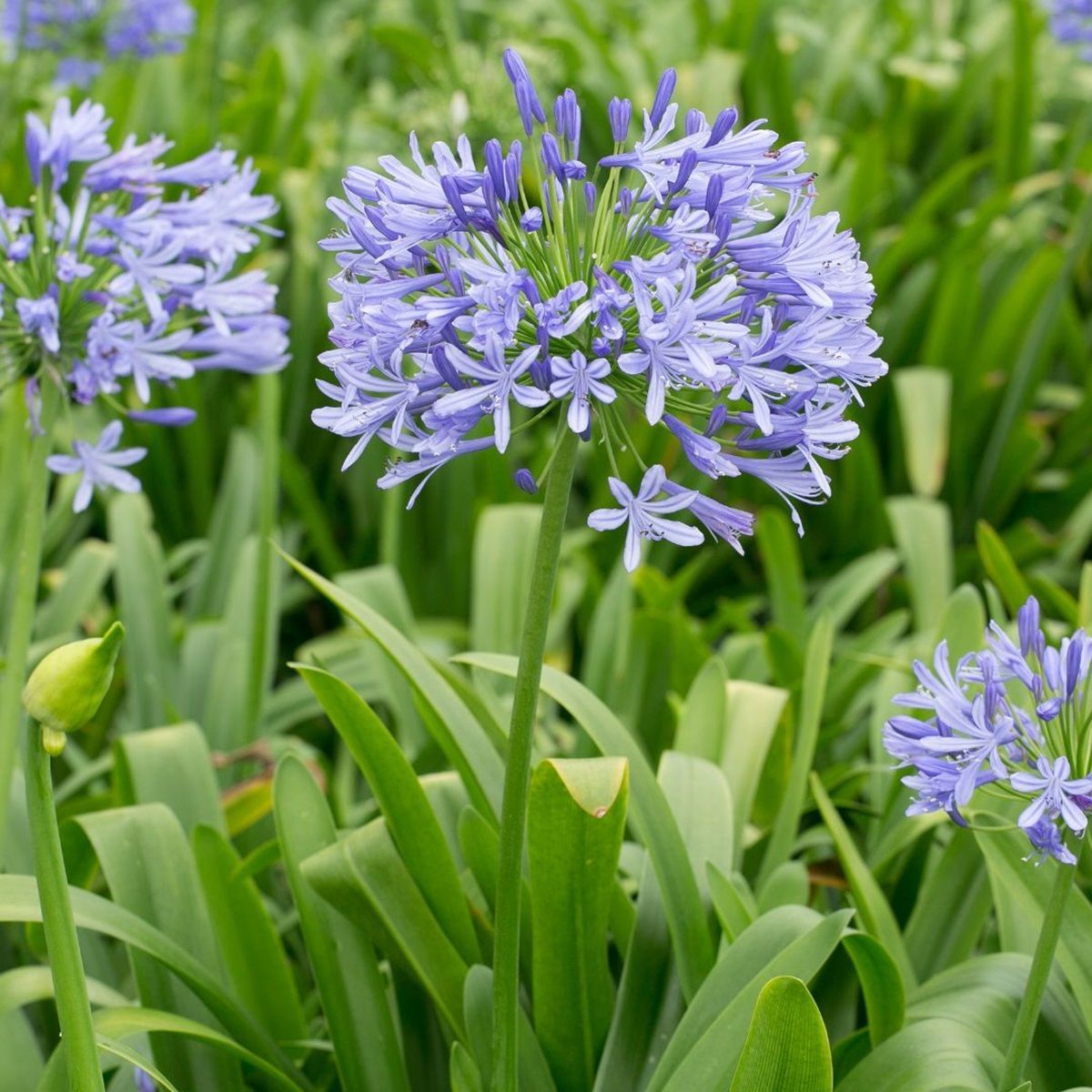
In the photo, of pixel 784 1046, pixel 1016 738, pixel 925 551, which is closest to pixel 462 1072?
pixel 784 1046

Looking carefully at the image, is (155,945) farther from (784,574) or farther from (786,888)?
(784,574)

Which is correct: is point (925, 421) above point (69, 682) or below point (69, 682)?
above

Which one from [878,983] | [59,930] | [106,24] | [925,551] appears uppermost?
[106,24]

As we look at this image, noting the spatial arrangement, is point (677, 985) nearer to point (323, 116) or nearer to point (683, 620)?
point (683, 620)

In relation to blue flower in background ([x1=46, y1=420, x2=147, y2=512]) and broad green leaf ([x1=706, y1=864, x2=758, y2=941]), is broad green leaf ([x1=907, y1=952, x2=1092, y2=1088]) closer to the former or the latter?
broad green leaf ([x1=706, y1=864, x2=758, y2=941])

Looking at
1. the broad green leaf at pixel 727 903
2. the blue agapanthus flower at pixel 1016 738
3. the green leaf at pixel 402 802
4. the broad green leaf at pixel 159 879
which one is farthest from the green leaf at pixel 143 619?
the blue agapanthus flower at pixel 1016 738
